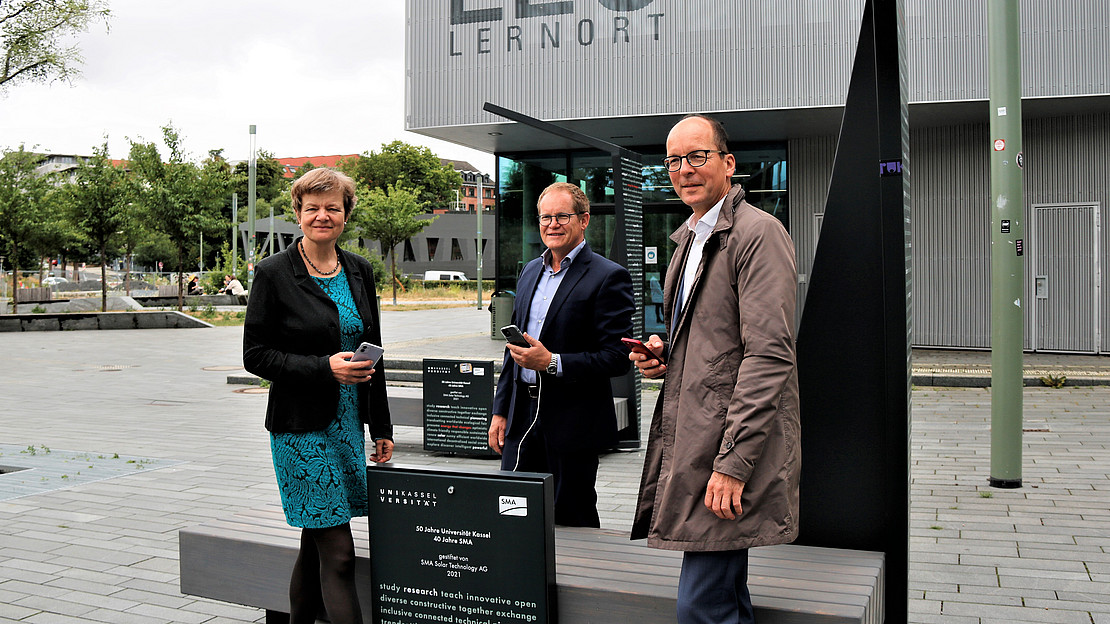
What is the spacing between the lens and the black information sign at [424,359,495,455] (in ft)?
27.2

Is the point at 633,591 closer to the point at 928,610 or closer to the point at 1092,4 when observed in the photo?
the point at 928,610

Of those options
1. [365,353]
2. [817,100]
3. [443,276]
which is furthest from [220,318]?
[443,276]

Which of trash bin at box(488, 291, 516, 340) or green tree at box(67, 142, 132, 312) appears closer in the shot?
trash bin at box(488, 291, 516, 340)

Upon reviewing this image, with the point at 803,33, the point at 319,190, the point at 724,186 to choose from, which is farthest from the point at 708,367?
the point at 803,33

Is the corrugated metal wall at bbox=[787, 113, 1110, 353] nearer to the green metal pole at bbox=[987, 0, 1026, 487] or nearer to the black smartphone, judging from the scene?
the green metal pole at bbox=[987, 0, 1026, 487]

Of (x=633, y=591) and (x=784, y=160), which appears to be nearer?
(x=633, y=591)

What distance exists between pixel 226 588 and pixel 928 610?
122 inches

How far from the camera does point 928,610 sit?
4434mm

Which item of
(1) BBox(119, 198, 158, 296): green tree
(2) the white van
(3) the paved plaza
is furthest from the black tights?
(2) the white van

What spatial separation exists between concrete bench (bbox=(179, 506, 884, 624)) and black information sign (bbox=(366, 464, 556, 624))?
17 cm

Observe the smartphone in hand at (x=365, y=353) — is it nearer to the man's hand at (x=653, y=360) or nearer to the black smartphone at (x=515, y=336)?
the black smartphone at (x=515, y=336)

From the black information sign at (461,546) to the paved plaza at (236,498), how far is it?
1.66m

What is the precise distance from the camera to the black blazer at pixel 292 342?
3.12m

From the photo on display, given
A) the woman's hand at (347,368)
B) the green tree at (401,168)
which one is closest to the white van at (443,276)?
the green tree at (401,168)
